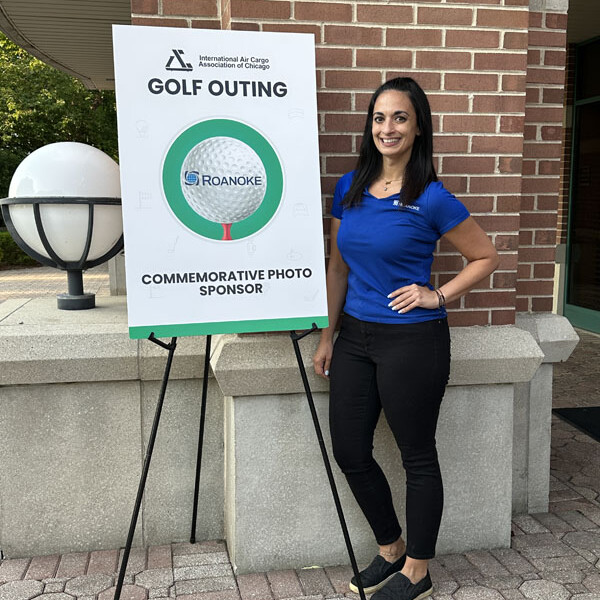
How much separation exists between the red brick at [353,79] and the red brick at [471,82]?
31 cm

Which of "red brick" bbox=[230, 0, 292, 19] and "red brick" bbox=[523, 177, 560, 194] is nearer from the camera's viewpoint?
"red brick" bbox=[230, 0, 292, 19]

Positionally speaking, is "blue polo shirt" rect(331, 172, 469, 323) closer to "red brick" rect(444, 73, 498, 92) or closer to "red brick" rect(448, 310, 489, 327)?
"red brick" rect(448, 310, 489, 327)

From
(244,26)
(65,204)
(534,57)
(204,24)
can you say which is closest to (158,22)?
(204,24)

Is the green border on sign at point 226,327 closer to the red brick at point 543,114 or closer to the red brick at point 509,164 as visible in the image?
the red brick at point 509,164

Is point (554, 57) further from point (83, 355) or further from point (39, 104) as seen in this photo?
point (39, 104)

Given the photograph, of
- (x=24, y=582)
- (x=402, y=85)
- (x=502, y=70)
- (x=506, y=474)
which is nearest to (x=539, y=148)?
(x=502, y=70)

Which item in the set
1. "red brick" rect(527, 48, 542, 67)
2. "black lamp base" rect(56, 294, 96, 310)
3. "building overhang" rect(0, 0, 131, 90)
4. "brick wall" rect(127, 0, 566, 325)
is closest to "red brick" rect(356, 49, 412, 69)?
"brick wall" rect(127, 0, 566, 325)

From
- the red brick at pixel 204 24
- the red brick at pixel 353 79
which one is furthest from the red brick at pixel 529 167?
the red brick at pixel 204 24

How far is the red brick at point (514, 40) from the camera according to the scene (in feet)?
9.72

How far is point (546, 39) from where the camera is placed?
3381mm

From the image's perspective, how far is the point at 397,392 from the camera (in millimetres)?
2572

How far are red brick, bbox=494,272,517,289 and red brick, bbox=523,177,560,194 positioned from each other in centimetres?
59

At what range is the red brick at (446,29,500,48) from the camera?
292 cm

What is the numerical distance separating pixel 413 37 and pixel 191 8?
0.93 meters
